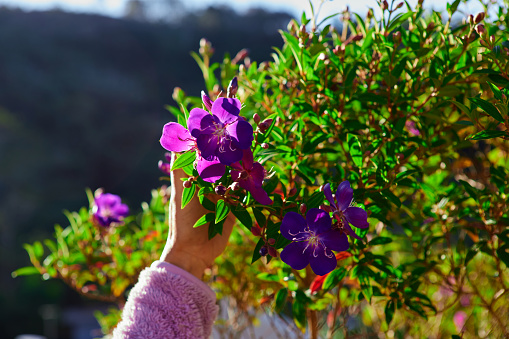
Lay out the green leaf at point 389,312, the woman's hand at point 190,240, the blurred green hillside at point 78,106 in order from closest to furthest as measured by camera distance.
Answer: the woman's hand at point 190,240 → the green leaf at point 389,312 → the blurred green hillside at point 78,106

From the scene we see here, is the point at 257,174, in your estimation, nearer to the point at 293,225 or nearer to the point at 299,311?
the point at 293,225

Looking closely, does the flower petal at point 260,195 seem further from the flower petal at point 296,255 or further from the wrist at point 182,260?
the wrist at point 182,260

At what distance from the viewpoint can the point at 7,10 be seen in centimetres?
1327

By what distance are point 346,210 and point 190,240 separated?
32cm

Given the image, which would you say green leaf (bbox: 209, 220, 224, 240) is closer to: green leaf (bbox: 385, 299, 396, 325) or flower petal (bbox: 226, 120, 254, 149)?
flower petal (bbox: 226, 120, 254, 149)

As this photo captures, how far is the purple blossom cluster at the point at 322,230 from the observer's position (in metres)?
0.65

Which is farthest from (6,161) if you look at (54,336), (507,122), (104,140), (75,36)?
(507,122)

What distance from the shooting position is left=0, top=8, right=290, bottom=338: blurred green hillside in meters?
9.52

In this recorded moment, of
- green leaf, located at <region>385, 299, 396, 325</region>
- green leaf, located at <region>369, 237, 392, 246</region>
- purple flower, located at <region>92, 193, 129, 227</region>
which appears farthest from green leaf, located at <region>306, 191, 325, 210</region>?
purple flower, located at <region>92, 193, 129, 227</region>

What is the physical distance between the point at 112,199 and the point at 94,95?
12.0m

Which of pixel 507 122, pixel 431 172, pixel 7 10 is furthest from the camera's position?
pixel 7 10

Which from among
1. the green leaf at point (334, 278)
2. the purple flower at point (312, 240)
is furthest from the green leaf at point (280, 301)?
the purple flower at point (312, 240)

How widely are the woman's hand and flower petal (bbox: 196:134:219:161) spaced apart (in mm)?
195

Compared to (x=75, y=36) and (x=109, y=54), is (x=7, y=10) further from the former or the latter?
(x=109, y=54)
